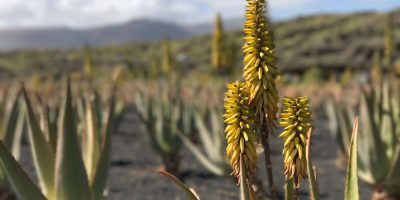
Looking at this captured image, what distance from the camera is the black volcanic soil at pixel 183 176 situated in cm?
476

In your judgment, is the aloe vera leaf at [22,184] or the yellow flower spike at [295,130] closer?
the yellow flower spike at [295,130]

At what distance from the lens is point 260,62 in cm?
153

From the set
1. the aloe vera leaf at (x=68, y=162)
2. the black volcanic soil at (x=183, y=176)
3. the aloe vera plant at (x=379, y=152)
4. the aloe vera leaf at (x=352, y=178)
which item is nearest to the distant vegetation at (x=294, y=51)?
the black volcanic soil at (x=183, y=176)

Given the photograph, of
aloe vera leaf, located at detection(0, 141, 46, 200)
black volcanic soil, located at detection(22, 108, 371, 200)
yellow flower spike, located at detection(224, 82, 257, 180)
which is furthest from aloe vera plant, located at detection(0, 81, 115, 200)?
black volcanic soil, located at detection(22, 108, 371, 200)

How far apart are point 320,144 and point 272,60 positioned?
7240 millimetres

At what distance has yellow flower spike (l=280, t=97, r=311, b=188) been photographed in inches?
57.3

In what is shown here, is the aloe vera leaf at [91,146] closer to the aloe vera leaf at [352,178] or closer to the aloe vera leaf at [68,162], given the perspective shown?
the aloe vera leaf at [68,162]

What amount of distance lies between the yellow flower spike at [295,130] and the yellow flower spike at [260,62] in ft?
0.19

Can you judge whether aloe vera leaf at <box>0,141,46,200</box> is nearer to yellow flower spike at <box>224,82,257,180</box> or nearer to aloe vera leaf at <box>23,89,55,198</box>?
aloe vera leaf at <box>23,89,55,198</box>

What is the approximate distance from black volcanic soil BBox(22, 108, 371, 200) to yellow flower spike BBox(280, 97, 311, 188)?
199 centimetres

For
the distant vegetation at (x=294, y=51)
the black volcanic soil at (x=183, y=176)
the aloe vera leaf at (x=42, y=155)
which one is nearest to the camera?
the aloe vera leaf at (x=42, y=155)

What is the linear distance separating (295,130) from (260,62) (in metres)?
0.21

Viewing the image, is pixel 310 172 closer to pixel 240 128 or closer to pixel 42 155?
pixel 240 128

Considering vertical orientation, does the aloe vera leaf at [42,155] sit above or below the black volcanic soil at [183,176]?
above
